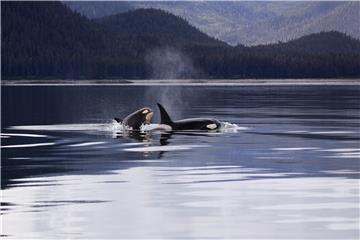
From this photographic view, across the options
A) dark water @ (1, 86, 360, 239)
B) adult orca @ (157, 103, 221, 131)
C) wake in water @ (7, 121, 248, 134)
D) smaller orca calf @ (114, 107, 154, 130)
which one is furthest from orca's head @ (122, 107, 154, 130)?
dark water @ (1, 86, 360, 239)

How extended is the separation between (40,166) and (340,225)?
13626 mm

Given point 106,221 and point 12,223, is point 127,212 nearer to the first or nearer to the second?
point 106,221

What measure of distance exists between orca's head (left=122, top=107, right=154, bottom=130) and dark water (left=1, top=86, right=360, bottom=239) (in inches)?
121

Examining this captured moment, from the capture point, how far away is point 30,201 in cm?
2367

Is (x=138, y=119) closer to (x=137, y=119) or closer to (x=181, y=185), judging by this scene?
(x=137, y=119)

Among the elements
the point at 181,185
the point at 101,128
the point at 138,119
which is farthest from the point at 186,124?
the point at 181,185

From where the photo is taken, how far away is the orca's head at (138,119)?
50.3 m

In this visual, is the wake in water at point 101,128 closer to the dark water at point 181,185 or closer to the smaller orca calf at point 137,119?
the smaller orca calf at point 137,119

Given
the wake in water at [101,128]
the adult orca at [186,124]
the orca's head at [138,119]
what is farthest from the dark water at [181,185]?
the orca's head at [138,119]

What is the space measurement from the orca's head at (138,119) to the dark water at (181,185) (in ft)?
10.1

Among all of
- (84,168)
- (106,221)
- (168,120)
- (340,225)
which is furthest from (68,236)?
(168,120)

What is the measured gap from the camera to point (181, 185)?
26.5 meters

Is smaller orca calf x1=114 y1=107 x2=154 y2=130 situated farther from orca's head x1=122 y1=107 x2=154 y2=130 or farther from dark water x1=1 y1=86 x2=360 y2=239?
dark water x1=1 y1=86 x2=360 y2=239

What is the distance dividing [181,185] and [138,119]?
2397cm
